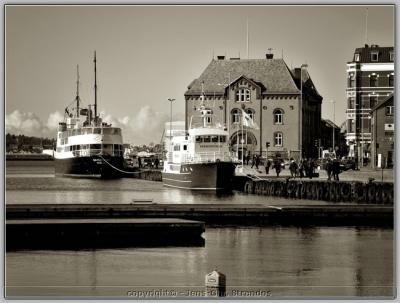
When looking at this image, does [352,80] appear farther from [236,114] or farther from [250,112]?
[236,114]

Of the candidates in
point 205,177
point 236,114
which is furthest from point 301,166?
point 205,177

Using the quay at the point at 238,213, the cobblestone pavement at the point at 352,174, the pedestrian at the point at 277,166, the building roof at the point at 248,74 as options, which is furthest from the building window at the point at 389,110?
the pedestrian at the point at 277,166

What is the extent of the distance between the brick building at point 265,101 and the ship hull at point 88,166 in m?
2.87

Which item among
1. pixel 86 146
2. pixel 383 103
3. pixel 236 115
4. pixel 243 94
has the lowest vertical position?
pixel 86 146

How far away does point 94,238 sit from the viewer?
748 inches

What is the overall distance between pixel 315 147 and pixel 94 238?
4443 mm

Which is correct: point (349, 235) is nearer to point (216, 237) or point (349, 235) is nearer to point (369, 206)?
point (369, 206)

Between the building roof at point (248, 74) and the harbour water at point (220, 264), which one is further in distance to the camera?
the building roof at point (248, 74)

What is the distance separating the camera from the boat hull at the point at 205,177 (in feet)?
102

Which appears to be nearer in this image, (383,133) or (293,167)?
(383,133)

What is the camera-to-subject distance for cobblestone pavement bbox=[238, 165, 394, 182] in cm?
1839

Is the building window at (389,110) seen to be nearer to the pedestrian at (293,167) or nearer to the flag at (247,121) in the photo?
the pedestrian at (293,167)

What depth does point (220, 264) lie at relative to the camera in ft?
56.7

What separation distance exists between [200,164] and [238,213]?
10.4 meters
